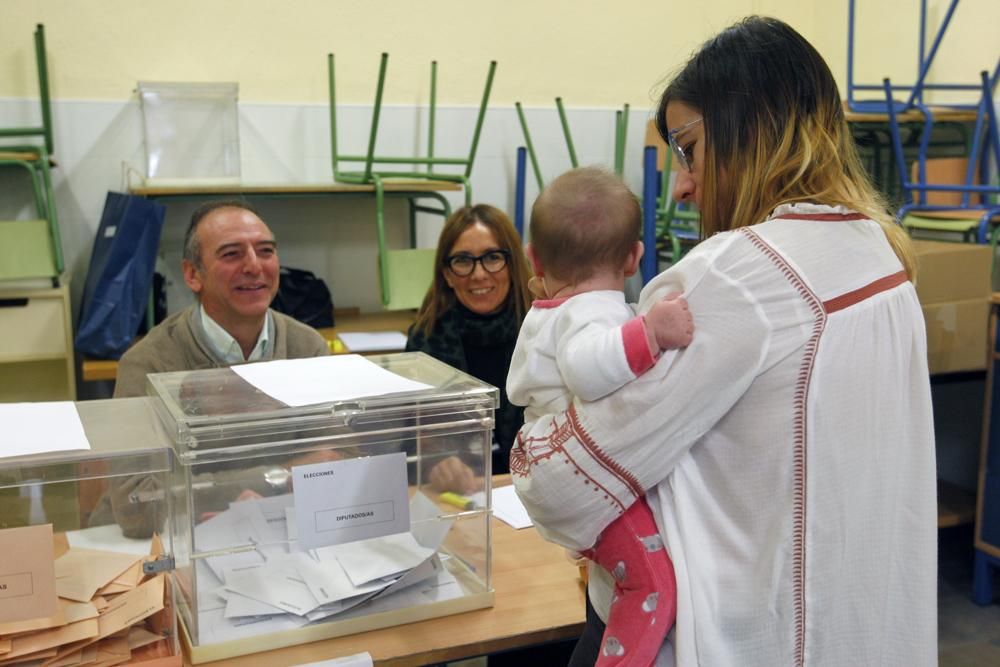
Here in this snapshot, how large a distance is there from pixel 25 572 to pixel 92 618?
0.38 feet

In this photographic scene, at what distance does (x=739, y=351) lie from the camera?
87cm

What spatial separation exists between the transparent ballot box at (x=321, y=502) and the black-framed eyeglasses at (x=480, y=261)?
47.5 inches

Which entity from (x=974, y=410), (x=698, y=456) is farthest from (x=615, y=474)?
(x=974, y=410)

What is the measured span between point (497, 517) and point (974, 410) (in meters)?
2.58

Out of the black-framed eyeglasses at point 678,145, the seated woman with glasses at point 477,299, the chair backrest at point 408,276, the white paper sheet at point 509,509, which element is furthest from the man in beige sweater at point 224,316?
the chair backrest at point 408,276

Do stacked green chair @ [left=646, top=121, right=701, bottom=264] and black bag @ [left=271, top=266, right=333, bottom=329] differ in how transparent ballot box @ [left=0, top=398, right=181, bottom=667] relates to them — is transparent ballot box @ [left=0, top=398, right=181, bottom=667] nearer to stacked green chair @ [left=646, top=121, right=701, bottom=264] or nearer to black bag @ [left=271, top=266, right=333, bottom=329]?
black bag @ [left=271, top=266, right=333, bottom=329]

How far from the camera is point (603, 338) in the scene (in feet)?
3.14

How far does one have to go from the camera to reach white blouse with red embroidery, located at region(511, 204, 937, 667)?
883 mm

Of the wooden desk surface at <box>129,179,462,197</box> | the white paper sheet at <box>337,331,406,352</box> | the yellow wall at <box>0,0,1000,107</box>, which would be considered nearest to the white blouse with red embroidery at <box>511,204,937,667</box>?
the white paper sheet at <box>337,331,406,352</box>

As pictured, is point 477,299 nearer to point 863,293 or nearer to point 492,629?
point 492,629

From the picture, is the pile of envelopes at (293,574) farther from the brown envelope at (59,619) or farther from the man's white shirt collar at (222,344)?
the man's white shirt collar at (222,344)

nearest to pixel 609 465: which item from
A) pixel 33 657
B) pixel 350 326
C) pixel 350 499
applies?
pixel 350 499

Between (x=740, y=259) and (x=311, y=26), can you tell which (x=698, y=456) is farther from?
(x=311, y=26)

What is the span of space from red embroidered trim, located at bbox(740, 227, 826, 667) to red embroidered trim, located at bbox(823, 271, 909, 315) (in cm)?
1
